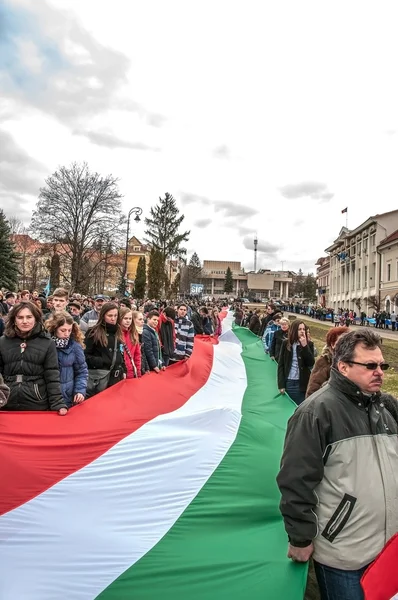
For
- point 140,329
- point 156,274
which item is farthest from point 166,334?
point 156,274

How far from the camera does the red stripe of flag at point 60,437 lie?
349 centimetres

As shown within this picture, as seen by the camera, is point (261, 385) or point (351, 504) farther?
Result: point (261, 385)

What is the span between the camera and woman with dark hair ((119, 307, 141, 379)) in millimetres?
6449

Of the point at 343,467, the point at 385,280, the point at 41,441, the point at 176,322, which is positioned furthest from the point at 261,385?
the point at 385,280

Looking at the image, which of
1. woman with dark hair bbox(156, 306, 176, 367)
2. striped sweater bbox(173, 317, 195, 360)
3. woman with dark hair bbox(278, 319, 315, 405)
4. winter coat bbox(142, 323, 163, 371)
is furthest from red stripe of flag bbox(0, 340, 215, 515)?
striped sweater bbox(173, 317, 195, 360)

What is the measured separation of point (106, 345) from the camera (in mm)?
Result: 6105

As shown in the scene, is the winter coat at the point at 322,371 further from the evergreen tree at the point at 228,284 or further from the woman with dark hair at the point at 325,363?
the evergreen tree at the point at 228,284

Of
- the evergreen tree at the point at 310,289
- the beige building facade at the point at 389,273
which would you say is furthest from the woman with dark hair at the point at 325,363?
the evergreen tree at the point at 310,289

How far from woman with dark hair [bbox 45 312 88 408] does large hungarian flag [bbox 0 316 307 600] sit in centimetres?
32

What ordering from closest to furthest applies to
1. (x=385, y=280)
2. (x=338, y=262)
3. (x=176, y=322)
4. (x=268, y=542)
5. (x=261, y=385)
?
1. (x=268, y=542)
2. (x=261, y=385)
3. (x=176, y=322)
4. (x=385, y=280)
5. (x=338, y=262)

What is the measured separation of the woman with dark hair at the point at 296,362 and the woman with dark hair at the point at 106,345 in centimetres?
258

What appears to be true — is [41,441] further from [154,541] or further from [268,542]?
[268,542]

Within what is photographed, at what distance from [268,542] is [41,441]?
2129 millimetres

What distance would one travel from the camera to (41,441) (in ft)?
12.7
